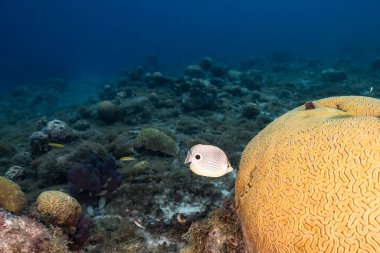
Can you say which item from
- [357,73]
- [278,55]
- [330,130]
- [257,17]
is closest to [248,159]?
[330,130]

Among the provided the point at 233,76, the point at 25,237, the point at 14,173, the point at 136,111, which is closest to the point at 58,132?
the point at 14,173

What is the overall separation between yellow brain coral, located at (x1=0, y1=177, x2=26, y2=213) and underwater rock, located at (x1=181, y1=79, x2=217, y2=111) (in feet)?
27.5

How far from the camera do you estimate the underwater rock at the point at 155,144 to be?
25.0ft

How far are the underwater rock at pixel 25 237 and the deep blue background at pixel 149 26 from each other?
169ft

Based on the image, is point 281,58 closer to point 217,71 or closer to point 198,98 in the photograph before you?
point 217,71

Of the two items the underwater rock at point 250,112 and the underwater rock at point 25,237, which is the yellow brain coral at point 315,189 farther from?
the underwater rock at point 250,112

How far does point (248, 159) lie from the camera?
11.6 feet

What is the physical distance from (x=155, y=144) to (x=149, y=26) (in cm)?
11409

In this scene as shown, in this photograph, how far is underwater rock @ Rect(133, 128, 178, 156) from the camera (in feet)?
25.0

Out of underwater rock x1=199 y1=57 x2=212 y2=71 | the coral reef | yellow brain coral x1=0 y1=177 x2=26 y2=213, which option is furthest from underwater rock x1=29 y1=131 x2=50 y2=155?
underwater rock x1=199 y1=57 x2=212 y2=71

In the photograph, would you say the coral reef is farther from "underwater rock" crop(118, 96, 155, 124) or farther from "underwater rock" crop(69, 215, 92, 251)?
"underwater rock" crop(118, 96, 155, 124)

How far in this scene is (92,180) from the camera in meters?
5.29

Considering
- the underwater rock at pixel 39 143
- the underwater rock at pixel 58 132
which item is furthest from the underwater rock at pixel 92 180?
the underwater rock at pixel 58 132

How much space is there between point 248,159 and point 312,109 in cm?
116
